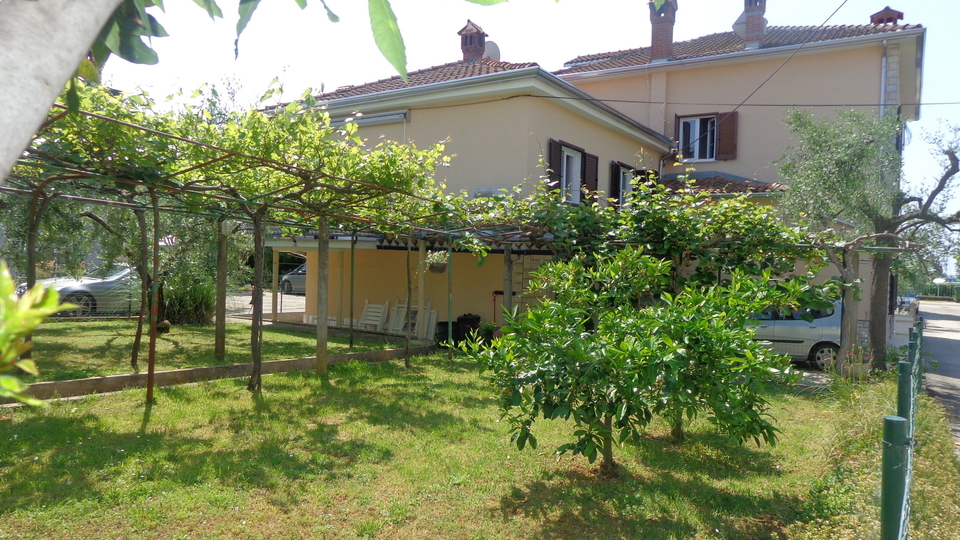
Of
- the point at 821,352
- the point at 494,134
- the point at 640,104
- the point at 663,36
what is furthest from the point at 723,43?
the point at 821,352

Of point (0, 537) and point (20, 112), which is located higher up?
point (20, 112)

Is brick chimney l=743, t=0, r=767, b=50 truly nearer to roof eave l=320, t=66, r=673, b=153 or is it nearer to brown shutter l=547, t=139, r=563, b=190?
roof eave l=320, t=66, r=673, b=153

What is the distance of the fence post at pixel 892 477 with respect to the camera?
88.5 inches

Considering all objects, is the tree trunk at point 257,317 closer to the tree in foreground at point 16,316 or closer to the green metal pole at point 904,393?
the green metal pole at point 904,393

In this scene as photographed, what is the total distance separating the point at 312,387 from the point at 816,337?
387 inches

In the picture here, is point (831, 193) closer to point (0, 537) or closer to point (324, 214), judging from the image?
point (324, 214)

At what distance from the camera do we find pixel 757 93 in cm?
1795

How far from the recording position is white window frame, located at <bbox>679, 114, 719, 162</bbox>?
18797mm

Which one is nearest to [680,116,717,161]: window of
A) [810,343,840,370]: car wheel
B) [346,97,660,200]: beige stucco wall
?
[346,97,660,200]: beige stucco wall

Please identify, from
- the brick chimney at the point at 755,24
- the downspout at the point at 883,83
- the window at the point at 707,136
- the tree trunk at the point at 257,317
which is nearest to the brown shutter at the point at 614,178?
the window at the point at 707,136

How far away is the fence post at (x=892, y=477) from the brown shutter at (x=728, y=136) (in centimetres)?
1729

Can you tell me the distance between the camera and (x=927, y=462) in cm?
489

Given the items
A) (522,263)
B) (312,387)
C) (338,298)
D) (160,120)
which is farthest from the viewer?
(338,298)

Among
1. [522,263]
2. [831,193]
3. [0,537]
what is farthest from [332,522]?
[831,193]
